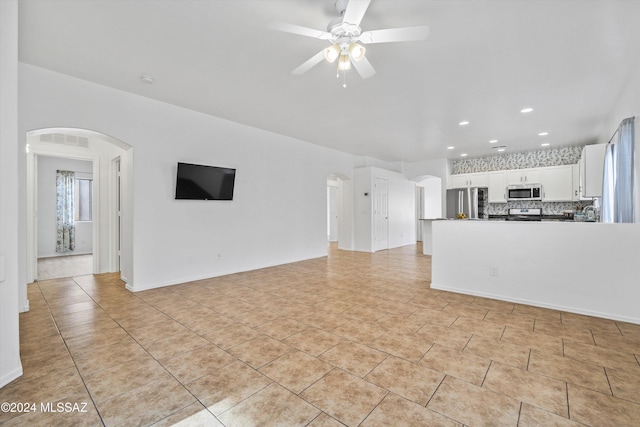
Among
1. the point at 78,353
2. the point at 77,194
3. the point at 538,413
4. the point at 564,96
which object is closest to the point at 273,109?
the point at 78,353

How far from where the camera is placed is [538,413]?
1.65 m

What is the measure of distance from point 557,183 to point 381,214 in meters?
4.40

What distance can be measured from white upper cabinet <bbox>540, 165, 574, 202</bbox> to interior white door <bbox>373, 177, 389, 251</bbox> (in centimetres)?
397

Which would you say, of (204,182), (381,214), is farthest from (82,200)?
(381,214)

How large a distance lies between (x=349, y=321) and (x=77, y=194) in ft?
28.9

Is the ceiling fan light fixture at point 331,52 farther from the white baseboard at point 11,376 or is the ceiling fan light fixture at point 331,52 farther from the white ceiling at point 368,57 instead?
the white baseboard at point 11,376

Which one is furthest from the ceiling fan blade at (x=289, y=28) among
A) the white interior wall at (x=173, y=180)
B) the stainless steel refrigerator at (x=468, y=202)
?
the stainless steel refrigerator at (x=468, y=202)

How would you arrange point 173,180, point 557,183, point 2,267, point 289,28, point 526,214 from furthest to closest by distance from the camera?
point 526,214 < point 557,183 < point 173,180 < point 289,28 < point 2,267

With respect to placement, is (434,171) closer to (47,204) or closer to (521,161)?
(521,161)

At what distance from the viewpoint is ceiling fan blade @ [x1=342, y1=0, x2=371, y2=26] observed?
1942 millimetres

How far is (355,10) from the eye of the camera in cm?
203

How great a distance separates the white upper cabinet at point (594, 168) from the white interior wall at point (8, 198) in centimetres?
729

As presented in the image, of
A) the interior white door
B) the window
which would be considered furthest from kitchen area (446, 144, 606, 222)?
the window

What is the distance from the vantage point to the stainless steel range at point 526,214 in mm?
7594
